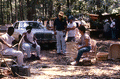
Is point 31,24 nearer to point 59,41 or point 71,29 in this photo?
point 71,29

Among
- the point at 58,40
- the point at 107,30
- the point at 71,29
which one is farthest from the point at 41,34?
the point at 107,30

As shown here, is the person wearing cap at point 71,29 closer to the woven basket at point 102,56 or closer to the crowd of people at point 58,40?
the crowd of people at point 58,40

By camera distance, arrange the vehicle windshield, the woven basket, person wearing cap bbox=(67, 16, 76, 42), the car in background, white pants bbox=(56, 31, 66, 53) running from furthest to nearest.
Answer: the vehicle windshield, person wearing cap bbox=(67, 16, 76, 42), the car in background, white pants bbox=(56, 31, 66, 53), the woven basket

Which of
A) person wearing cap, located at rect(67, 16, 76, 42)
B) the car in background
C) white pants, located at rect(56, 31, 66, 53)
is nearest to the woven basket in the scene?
white pants, located at rect(56, 31, 66, 53)

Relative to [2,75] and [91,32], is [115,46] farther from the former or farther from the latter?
[91,32]

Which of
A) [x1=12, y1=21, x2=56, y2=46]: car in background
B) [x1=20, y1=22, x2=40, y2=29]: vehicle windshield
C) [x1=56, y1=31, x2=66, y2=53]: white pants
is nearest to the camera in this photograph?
[x1=56, y1=31, x2=66, y2=53]: white pants

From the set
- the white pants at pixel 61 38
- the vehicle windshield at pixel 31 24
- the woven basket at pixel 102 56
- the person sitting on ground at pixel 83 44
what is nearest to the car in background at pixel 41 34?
the vehicle windshield at pixel 31 24

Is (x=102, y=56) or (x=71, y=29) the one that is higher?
(x=71, y=29)

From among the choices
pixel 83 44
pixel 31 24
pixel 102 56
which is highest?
pixel 31 24

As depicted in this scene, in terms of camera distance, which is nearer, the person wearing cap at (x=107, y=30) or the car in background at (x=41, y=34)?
the car in background at (x=41, y=34)

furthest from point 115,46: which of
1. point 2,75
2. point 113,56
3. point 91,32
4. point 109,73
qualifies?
point 91,32

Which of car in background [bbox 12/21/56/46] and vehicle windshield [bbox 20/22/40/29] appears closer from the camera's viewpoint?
car in background [bbox 12/21/56/46]

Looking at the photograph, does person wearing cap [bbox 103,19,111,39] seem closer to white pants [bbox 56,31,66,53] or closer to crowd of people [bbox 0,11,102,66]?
crowd of people [bbox 0,11,102,66]

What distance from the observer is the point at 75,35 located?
11617 mm
